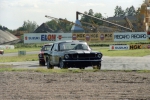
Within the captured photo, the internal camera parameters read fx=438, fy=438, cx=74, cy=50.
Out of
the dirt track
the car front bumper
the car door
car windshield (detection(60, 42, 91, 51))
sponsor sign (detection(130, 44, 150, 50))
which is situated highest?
sponsor sign (detection(130, 44, 150, 50))

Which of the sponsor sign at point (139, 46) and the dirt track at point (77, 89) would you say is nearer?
the dirt track at point (77, 89)

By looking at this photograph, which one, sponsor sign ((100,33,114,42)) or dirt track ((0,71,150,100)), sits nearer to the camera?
dirt track ((0,71,150,100))

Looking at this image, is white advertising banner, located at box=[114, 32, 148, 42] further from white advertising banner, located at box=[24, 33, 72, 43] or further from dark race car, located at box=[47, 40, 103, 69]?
dark race car, located at box=[47, 40, 103, 69]

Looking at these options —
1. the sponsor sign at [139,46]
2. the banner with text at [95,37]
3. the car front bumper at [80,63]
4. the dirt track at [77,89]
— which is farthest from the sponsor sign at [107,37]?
the dirt track at [77,89]

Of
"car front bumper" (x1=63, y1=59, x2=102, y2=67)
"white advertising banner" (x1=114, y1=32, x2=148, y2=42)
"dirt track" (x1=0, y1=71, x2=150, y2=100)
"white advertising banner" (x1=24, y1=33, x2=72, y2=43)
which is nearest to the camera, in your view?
"dirt track" (x1=0, y1=71, x2=150, y2=100)

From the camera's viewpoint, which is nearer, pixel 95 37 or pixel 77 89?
pixel 77 89

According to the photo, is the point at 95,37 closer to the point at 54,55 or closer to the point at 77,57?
the point at 54,55

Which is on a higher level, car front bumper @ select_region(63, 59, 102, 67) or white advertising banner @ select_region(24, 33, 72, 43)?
white advertising banner @ select_region(24, 33, 72, 43)

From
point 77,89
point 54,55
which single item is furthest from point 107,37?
point 77,89

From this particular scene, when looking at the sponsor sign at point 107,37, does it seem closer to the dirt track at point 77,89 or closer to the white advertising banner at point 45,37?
the white advertising banner at point 45,37

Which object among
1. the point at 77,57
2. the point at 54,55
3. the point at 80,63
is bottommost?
the point at 80,63

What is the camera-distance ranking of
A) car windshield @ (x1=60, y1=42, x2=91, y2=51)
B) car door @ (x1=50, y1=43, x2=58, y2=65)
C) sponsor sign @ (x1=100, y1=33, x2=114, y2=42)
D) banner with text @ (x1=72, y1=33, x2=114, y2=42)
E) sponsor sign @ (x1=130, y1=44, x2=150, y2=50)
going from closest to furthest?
car windshield @ (x1=60, y1=42, x2=91, y2=51) → car door @ (x1=50, y1=43, x2=58, y2=65) → sponsor sign @ (x1=130, y1=44, x2=150, y2=50) → banner with text @ (x1=72, y1=33, x2=114, y2=42) → sponsor sign @ (x1=100, y1=33, x2=114, y2=42)

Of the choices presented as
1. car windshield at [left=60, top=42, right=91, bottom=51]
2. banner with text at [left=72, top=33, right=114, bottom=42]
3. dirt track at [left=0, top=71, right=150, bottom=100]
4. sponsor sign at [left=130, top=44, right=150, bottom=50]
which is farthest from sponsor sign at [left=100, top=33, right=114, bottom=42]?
dirt track at [left=0, top=71, right=150, bottom=100]

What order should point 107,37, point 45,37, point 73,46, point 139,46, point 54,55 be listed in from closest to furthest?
point 73,46 → point 54,55 → point 139,46 → point 45,37 → point 107,37
